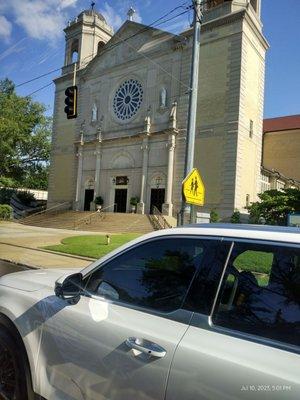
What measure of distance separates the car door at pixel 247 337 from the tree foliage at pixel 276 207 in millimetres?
24553

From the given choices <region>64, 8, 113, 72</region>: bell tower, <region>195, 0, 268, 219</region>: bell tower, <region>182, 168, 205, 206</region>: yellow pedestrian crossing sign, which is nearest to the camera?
<region>182, 168, 205, 206</region>: yellow pedestrian crossing sign

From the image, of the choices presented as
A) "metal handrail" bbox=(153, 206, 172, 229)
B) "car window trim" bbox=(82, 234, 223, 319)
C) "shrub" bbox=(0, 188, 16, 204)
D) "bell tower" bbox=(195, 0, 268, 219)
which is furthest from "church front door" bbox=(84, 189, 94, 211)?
"car window trim" bbox=(82, 234, 223, 319)

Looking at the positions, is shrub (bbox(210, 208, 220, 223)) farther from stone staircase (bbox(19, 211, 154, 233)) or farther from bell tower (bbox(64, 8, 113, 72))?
bell tower (bbox(64, 8, 113, 72))

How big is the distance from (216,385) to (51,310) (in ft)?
4.77

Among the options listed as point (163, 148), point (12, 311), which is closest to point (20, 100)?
point (163, 148)

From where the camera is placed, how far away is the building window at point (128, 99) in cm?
4400

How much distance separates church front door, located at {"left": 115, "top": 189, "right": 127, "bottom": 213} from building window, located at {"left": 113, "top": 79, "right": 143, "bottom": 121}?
7.44 meters

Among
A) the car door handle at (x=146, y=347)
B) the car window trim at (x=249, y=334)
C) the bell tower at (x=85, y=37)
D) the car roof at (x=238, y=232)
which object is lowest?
the car door handle at (x=146, y=347)

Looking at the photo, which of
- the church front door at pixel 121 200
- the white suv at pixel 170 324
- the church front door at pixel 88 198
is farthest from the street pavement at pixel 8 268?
the church front door at pixel 88 198

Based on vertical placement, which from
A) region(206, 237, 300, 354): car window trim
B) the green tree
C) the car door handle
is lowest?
the car door handle

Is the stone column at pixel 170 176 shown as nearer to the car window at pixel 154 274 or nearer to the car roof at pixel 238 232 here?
the car window at pixel 154 274

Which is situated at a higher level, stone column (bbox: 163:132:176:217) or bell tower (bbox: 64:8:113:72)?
bell tower (bbox: 64:8:113:72)

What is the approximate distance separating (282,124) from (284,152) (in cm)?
426

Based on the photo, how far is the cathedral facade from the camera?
118 feet
